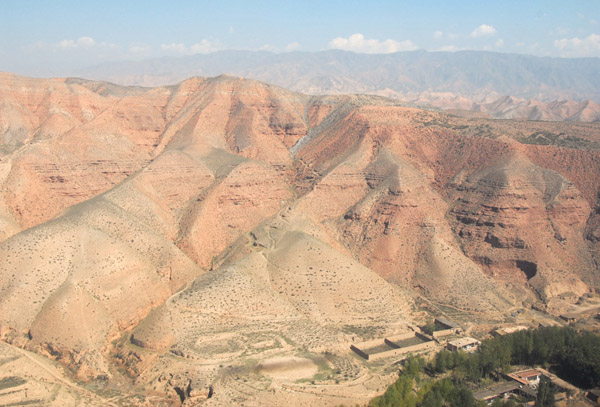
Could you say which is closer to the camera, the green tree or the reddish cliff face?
the green tree

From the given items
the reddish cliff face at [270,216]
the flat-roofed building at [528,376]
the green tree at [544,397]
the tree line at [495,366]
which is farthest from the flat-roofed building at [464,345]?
the green tree at [544,397]

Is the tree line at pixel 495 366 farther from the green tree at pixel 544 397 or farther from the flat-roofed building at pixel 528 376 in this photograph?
the flat-roofed building at pixel 528 376

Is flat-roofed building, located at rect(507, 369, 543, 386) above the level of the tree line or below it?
below

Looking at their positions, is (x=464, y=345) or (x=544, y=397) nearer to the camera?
(x=544, y=397)

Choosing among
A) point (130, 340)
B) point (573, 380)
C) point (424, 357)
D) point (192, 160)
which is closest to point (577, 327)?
point (573, 380)

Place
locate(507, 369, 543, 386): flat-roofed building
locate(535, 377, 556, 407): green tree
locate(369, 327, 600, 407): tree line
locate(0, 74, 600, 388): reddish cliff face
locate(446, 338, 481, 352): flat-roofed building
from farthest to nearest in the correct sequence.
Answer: locate(0, 74, 600, 388): reddish cliff face < locate(446, 338, 481, 352): flat-roofed building < locate(507, 369, 543, 386): flat-roofed building < locate(535, 377, 556, 407): green tree < locate(369, 327, 600, 407): tree line

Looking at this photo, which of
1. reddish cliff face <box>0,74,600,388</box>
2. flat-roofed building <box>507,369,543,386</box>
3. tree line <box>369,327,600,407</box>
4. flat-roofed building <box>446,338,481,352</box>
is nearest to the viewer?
tree line <box>369,327,600,407</box>

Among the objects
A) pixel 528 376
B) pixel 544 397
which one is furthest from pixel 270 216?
pixel 544 397

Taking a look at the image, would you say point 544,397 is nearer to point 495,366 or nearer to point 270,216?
point 495,366

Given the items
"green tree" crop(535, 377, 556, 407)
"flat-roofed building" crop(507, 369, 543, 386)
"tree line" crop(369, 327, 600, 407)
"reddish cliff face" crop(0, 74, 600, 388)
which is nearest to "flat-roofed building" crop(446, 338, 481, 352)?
"tree line" crop(369, 327, 600, 407)

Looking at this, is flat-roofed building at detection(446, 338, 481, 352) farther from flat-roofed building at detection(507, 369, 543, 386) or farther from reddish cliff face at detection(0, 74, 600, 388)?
reddish cliff face at detection(0, 74, 600, 388)
